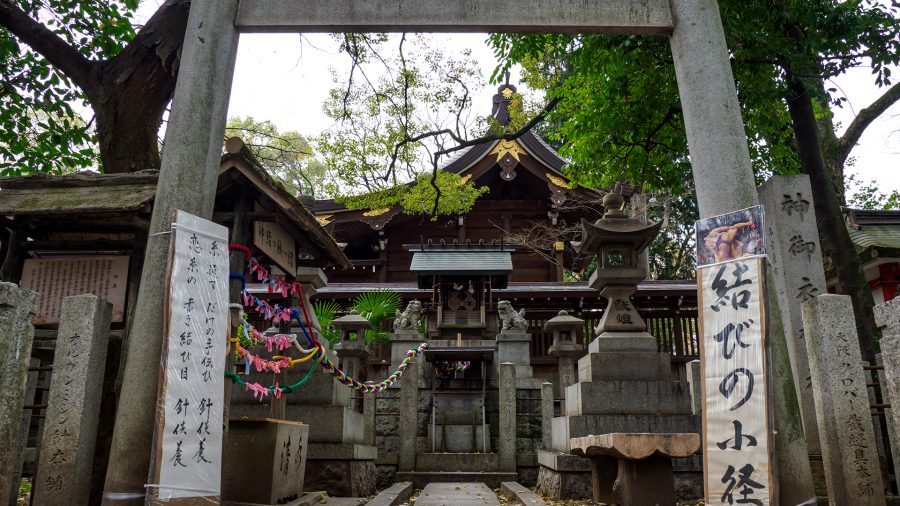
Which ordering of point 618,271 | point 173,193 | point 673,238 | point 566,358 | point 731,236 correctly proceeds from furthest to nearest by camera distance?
point 673,238 → point 566,358 → point 618,271 → point 173,193 → point 731,236

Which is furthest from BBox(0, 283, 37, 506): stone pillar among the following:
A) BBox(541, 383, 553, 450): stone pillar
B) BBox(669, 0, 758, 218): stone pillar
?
BBox(541, 383, 553, 450): stone pillar

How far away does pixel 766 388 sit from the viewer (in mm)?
4016

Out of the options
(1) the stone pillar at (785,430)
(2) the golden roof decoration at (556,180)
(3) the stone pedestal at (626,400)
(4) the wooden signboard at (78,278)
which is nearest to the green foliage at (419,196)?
(3) the stone pedestal at (626,400)

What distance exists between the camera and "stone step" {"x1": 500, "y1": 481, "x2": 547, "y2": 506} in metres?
6.99

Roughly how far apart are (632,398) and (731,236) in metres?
3.39

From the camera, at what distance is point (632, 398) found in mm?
7332

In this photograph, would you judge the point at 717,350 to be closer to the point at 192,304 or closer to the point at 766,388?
the point at 766,388

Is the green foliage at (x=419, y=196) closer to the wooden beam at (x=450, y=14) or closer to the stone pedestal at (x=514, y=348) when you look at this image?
the stone pedestal at (x=514, y=348)

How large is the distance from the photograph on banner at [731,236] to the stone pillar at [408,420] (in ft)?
23.0

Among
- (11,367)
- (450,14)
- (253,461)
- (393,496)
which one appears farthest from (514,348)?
(11,367)

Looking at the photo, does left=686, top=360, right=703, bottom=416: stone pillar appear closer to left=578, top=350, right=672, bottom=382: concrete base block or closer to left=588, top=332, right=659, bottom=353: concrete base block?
left=578, top=350, right=672, bottom=382: concrete base block

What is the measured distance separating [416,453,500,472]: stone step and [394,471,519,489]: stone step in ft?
0.73

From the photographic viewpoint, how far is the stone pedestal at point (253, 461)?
5.26 m

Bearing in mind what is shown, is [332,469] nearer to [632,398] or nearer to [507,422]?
[632,398]
